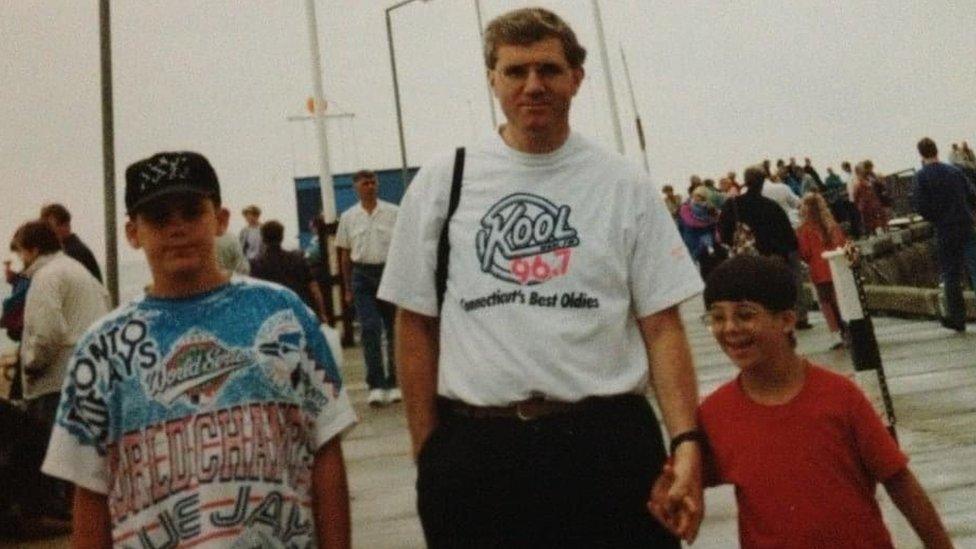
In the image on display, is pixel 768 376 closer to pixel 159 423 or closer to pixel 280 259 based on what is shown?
pixel 159 423

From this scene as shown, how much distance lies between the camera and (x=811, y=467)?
313 cm

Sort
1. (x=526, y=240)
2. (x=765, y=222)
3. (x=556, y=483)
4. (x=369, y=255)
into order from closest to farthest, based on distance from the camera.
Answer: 1. (x=556, y=483)
2. (x=526, y=240)
3. (x=369, y=255)
4. (x=765, y=222)

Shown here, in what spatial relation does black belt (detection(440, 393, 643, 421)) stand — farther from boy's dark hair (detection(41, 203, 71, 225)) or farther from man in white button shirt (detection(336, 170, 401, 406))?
man in white button shirt (detection(336, 170, 401, 406))

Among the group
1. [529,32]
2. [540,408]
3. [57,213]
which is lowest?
[540,408]

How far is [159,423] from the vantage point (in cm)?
288

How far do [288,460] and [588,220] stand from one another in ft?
2.92

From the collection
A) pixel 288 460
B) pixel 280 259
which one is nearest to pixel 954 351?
pixel 280 259

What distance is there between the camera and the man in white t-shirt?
296cm

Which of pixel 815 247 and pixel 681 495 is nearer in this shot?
pixel 681 495

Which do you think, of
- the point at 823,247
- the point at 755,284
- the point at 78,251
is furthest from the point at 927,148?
the point at 755,284

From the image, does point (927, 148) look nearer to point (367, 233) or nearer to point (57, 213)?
point (367, 233)

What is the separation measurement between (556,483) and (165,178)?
3.74 feet

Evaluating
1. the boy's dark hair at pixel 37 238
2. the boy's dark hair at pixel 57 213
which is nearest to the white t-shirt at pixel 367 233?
the boy's dark hair at pixel 57 213

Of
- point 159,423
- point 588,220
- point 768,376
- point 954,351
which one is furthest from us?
point 954,351
